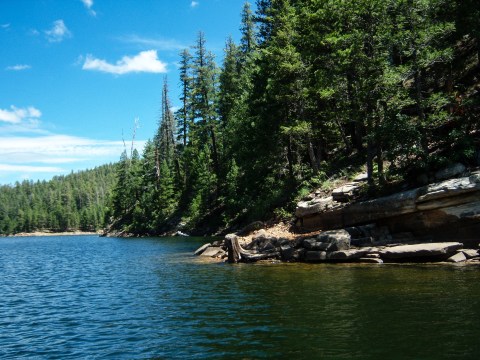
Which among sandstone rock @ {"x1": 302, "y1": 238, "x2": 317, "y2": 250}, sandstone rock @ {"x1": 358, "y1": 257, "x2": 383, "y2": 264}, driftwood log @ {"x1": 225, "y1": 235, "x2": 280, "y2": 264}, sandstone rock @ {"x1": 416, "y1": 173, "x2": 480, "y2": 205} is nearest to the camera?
sandstone rock @ {"x1": 416, "y1": 173, "x2": 480, "y2": 205}

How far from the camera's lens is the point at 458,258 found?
17328 mm

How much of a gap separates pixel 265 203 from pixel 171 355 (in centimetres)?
2537

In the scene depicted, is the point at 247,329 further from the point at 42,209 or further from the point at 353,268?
the point at 42,209

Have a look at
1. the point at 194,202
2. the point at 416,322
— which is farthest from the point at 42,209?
the point at 416,322

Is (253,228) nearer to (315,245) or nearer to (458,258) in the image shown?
(315,245)

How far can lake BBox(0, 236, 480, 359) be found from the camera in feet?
29.2

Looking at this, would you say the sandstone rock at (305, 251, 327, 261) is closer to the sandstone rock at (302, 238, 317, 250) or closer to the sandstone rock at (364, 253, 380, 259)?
the sandstone rock at (302, 238, 317, 250)

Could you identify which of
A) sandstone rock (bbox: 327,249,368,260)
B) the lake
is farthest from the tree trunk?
the lake

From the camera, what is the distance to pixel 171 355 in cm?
889

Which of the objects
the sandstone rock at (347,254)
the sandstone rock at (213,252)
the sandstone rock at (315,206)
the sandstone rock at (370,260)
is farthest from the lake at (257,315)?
the sandstone rock at (213,252)

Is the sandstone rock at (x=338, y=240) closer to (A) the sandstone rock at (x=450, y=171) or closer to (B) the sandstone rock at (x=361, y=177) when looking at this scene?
(A) the sandstone rock at (x=450, y=171)

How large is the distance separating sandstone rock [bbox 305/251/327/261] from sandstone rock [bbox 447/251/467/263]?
567 centimetres

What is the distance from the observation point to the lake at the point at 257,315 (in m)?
8.91

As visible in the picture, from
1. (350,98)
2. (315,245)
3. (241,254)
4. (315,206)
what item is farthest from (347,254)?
(350,98)
